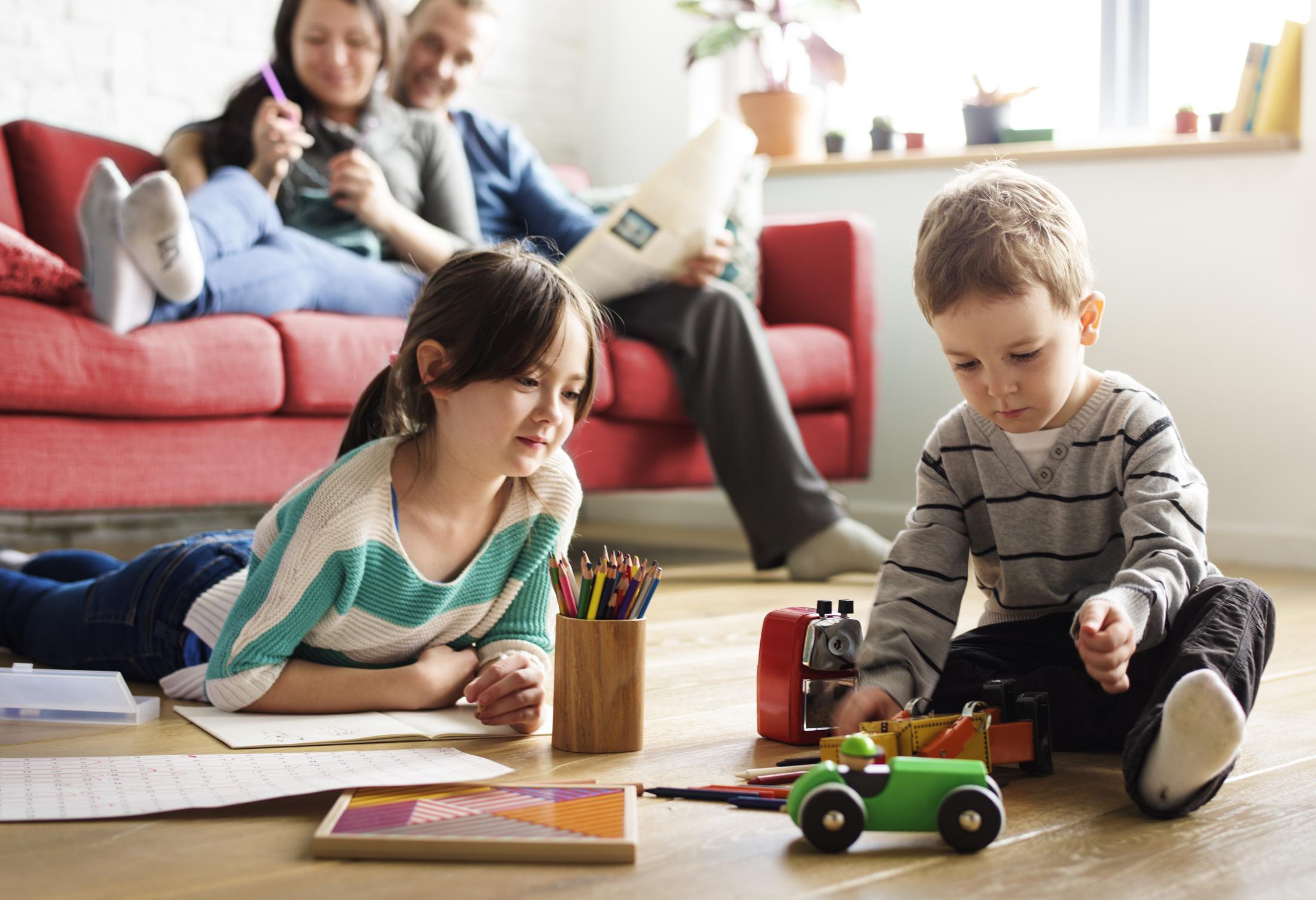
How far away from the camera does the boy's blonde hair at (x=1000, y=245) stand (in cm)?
110

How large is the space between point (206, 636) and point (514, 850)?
25.0 inches

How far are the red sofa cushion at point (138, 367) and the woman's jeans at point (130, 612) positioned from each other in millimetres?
393

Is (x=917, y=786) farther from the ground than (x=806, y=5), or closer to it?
closer to it

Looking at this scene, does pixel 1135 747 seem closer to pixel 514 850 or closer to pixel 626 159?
pixel 514 850

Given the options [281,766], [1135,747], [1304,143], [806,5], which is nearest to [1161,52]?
[1304,143]

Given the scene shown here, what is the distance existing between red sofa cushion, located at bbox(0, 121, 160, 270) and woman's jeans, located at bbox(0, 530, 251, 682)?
1029mm

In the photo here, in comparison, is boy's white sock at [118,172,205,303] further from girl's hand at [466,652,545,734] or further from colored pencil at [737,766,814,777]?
colored pencil at [737,766,814,777]

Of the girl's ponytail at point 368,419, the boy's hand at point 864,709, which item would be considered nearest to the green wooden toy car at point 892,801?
the boy's hand at point 864,709

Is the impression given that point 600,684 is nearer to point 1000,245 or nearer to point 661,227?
point 1000,245

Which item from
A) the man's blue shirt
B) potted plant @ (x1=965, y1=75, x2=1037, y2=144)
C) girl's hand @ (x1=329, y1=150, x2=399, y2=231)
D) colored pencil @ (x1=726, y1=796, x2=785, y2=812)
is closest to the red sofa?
girl's hand @ (x1=329, y1=150, x2=399, y2=231)

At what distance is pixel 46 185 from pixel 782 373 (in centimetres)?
141

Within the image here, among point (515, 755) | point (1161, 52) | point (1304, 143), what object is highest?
point (1161, 52)

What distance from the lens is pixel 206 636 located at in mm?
1354

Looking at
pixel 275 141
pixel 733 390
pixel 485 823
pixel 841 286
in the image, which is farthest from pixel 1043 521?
pixel 841 286
